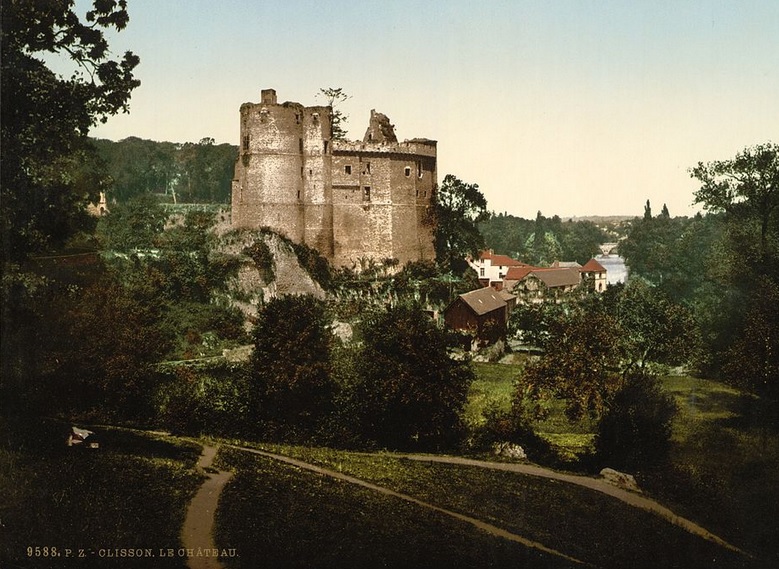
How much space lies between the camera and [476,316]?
4978 cm

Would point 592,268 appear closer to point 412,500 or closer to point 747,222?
point 747,222

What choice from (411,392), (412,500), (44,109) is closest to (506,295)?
(411,392)

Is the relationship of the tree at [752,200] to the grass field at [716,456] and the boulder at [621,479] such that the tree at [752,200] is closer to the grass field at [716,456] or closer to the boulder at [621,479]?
the grass field at [716,456]

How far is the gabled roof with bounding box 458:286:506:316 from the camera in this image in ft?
164

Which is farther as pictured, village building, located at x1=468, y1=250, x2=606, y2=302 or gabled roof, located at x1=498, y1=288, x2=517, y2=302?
village building, located at x1=468, y1=250, x2=606, y2=302

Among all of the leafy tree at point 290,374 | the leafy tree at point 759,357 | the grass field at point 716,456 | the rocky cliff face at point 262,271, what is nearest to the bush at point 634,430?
the grass field at point 716,456

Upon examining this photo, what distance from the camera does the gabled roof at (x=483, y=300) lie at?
50062 mm

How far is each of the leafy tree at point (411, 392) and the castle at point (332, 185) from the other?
21.0 m

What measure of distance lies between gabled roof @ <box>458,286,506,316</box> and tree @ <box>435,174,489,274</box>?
11.7 feet

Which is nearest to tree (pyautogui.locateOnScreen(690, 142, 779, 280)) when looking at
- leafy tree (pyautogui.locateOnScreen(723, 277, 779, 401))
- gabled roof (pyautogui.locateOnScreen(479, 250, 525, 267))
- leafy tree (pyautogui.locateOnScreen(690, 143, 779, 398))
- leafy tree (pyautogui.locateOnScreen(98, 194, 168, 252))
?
leafy tree (pyautogui.locateOnScreen(690, 143, 779, 398))

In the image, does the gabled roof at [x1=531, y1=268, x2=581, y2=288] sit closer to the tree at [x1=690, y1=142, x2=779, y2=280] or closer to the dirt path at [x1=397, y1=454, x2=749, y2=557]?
the tree at [x1=690, y1=142, x2=779, y2=280]

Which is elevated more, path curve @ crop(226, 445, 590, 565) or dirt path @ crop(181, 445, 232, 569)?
dirt path @ crop(181, 445, 232, 569)

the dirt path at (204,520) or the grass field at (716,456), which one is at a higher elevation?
the dirt path at (204,520)

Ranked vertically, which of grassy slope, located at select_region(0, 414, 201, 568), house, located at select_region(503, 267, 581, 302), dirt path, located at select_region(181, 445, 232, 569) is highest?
house, located at select_region(503, 267, 581, 302)
